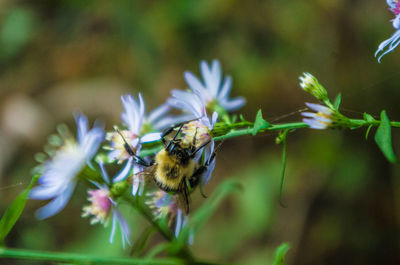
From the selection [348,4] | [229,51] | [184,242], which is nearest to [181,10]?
[229,51]

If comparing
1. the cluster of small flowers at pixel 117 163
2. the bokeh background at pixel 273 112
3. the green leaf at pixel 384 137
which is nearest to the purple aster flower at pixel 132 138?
the cluster of small flowers at pixel 117 163

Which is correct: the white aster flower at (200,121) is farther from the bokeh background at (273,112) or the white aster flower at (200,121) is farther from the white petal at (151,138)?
the bokeh background at (273,112)

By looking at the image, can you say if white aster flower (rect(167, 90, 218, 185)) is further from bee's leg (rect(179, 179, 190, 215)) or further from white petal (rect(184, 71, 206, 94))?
white petal (rect(184, 71, 206, 94))

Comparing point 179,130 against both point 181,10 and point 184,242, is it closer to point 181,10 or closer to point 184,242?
point 184,242

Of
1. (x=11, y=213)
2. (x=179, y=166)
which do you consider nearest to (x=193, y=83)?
(x=179, y=166)

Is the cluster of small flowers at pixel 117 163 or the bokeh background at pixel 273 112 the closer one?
the cluster of small flowers at pixel 117 163

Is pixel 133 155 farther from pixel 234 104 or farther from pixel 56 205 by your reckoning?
pixel 234 104

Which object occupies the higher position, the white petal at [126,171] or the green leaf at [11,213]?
the green leaf at [11,213]
